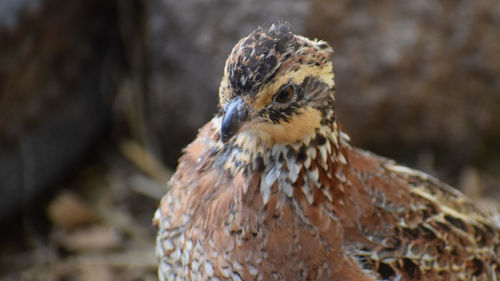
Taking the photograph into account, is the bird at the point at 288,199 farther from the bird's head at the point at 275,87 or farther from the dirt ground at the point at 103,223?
the dirt ground at the point at 103,223

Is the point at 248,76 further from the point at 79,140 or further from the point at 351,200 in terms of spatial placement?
the point at 79,140

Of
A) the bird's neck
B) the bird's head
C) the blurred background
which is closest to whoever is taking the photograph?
the bird's head

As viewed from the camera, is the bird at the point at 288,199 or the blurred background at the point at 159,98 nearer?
the bird at the point at 288,199

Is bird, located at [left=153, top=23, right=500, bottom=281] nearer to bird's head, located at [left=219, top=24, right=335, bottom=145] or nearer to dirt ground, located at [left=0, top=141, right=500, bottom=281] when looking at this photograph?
bird's head, located at [left=219, top=24, right=335, bottom=145]

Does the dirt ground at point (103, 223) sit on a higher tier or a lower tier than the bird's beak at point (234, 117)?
higher

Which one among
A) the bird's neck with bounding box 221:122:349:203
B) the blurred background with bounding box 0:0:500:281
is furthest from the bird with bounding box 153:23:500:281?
the blurred background with bounding box 0:0:500:281

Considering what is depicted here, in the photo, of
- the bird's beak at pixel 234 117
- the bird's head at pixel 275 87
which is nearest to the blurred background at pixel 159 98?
the bird's head at pixel 275 87

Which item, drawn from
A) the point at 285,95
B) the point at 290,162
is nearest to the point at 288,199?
the point at 290,162
